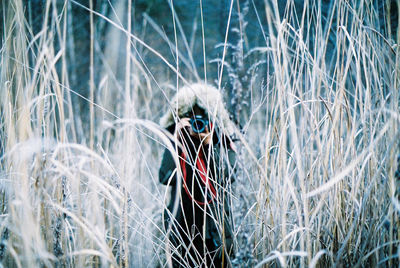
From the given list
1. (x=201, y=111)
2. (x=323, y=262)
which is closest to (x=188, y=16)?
(x=201, y=111)

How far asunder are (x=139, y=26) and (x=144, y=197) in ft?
8.79

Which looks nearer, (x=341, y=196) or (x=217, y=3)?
(x=341, y=196)

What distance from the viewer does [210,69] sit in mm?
3805

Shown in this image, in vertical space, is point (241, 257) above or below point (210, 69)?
below

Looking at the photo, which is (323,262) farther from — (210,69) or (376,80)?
(210,69)

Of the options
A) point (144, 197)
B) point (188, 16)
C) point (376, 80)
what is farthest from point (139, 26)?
point (376, 80)

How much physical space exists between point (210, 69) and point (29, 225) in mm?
3565

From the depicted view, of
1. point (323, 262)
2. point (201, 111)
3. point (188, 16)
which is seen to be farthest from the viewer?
point (188, 16)

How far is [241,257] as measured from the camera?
1.43 feet

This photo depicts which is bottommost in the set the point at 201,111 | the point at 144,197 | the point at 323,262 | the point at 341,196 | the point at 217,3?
the point at 144,197

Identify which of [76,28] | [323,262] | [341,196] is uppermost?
[76,28]

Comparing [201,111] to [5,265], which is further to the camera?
[201,111]

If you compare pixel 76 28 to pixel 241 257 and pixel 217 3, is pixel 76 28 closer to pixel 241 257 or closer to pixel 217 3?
pixel 217 3

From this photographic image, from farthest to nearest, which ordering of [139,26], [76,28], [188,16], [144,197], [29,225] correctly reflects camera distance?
1. [188,16]
2. [139,26]
3. [76,28]
4. [144,197]
5. [29,225]
